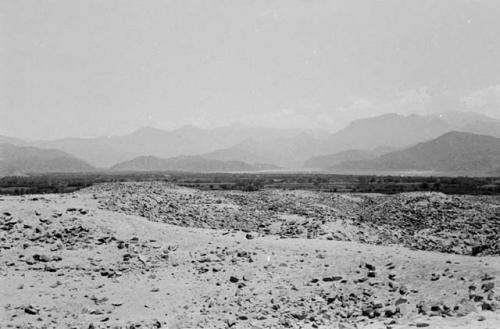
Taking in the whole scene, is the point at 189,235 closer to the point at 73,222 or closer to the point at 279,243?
the point at 279,243

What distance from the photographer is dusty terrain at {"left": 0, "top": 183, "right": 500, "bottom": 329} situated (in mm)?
9453

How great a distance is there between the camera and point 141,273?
12852 mm

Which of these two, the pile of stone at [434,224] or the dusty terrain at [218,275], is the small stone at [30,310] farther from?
the pile of stone at [434,224]

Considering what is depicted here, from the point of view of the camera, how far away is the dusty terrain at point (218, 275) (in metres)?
9.45

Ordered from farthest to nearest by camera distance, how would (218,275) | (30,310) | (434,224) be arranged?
1. (434,224)
2. (218,275)
3. (30,310)

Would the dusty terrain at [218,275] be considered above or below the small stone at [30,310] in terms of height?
above

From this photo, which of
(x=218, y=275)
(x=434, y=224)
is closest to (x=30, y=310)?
(x=218, y=275)

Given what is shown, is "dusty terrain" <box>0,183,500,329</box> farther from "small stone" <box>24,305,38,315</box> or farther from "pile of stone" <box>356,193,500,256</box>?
"pile of stone" <box>356,193,500,256</box>

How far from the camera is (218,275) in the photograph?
41.2 feet

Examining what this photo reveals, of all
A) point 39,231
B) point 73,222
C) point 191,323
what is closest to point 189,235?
point 73,222

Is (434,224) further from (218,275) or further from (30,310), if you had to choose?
(30,310)

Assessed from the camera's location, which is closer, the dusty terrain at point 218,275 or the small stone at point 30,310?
the dusty terrain at point 218,275

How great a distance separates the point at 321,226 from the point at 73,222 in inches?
510

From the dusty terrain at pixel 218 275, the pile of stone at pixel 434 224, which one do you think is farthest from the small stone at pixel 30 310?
the pile of stone at pixel 434 224
